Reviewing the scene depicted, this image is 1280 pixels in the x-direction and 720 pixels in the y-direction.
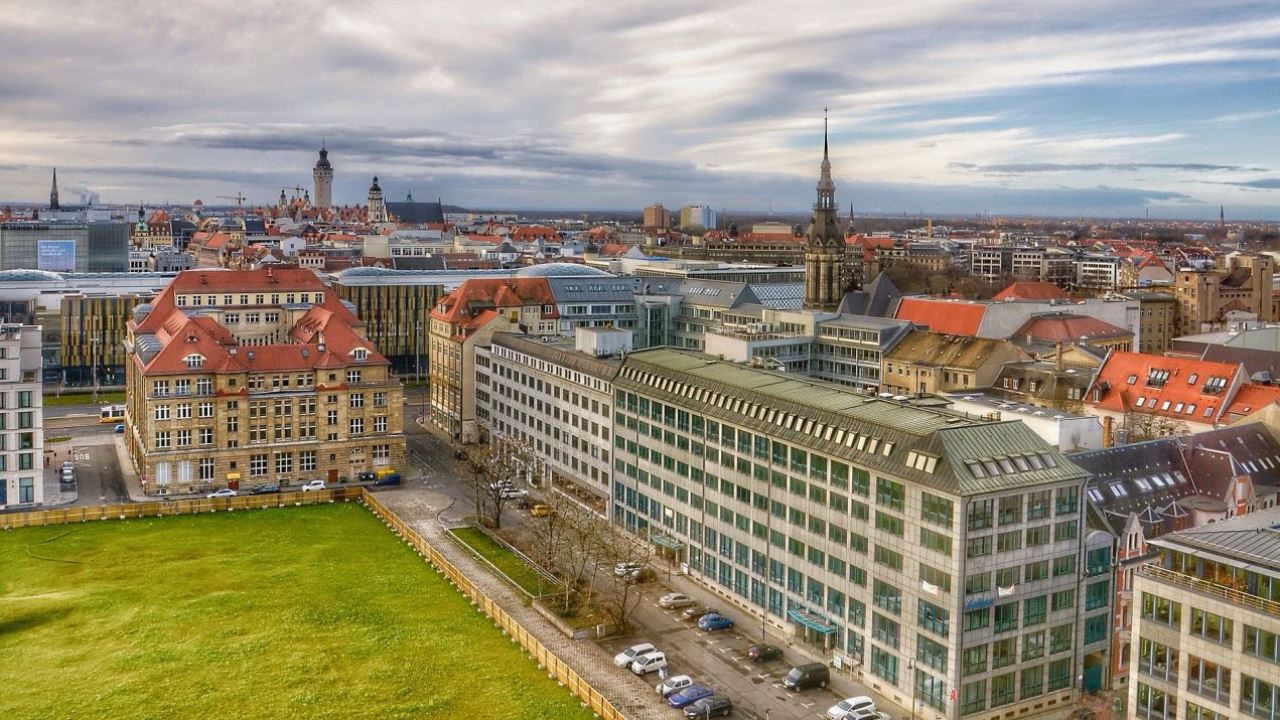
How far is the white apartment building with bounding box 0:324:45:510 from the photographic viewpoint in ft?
338

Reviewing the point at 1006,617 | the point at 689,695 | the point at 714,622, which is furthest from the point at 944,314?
the point at 689,695

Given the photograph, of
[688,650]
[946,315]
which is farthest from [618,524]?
[946,315]

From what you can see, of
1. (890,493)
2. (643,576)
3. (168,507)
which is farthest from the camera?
(168,507)

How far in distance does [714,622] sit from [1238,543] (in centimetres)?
3483

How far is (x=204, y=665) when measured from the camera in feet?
227

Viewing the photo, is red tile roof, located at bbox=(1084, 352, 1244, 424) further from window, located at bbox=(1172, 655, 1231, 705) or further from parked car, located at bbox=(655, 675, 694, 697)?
parked car, located at bbox=(655, 675, 694, 697)

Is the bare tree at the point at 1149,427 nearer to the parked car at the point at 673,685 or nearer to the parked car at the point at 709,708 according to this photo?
the parked car at the point at 673,685

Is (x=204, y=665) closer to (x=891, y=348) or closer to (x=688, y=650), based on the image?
(x=688, y=650)

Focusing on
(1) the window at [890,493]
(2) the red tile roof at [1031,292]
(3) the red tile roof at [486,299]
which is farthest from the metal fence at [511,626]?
(2) the red tile roof at [1031,292]

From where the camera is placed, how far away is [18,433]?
4065 inches

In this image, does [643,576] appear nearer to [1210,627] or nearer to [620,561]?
[620,561]

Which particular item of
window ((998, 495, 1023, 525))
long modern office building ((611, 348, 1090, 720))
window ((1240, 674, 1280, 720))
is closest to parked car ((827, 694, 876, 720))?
long modern office building ((611, 348, 1090, 720))

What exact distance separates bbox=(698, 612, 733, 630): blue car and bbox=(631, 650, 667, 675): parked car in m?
7.41

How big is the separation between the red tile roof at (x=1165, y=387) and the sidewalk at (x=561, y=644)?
213ft
